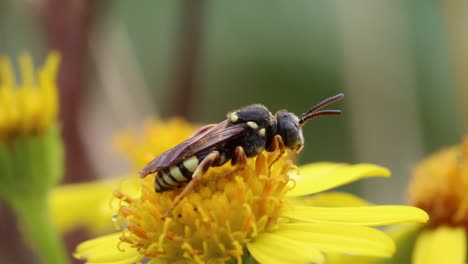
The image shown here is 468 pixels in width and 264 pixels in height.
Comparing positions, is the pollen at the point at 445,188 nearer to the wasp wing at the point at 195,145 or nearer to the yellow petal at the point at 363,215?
the yellow petal at the point at 363,215

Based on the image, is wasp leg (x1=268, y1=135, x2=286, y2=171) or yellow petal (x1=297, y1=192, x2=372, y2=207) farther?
yellow petal (x1=297, y1=192, x2=372, y2=207)

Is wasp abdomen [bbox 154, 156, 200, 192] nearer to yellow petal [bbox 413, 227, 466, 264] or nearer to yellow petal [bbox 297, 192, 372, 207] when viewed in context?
yellow petal [bbox 297, 192, 372, 207]

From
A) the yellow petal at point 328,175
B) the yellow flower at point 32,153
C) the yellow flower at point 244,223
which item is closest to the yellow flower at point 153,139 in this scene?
the yellow flower at point 32,153

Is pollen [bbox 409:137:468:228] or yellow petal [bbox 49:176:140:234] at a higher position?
pollen [bbox 409:137:468:228]

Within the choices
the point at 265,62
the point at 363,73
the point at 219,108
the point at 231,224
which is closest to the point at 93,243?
the point at 231,224

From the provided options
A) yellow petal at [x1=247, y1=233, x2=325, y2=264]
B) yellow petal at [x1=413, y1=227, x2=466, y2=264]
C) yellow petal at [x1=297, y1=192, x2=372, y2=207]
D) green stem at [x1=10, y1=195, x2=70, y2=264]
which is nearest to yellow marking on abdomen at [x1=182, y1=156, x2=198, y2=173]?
yellow petal at [x1=247, y1=233, x2=325, y2=264]

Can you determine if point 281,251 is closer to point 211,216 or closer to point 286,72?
point 211,216

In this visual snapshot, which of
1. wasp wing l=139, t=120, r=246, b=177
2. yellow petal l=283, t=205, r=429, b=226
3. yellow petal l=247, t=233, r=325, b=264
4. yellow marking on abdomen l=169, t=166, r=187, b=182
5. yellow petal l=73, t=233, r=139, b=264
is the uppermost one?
wasp wing l=139, t=120, r=246, b=177

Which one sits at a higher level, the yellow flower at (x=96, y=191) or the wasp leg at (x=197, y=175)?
the wasp leg at (x=197, y=175)
